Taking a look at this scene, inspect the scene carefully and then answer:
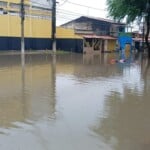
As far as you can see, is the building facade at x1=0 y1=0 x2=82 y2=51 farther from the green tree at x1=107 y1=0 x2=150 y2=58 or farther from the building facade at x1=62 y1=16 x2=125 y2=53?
the green tree at x1=107 y1=0 x2=150 y2=58

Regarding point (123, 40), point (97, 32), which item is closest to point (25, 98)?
point (123, 40)

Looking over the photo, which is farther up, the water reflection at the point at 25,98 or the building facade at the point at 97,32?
the building facade at the point at 97,32

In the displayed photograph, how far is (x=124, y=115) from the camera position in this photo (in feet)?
30.9

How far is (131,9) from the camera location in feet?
119

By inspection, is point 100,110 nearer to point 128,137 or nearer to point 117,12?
point 128,137

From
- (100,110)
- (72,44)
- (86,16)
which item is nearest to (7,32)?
(72,44)

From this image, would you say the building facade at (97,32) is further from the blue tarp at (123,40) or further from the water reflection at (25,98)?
the water reflection at (25,98)

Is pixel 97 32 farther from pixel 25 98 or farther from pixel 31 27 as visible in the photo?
pixel 25 98

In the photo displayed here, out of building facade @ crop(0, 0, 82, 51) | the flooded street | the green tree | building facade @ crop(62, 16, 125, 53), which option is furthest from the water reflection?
building facade @ crop(62, 16, 125, 53)

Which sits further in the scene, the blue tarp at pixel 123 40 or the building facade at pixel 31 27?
the blue tarp at pixel 123 40

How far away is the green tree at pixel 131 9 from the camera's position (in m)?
35.7

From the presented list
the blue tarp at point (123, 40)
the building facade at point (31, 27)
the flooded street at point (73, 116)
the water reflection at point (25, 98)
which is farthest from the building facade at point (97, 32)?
the flooded street at point (73, 116)

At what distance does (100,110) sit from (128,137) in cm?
254

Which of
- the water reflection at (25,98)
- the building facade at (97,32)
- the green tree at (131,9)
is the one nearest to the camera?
the water reflection at (25,98)
